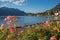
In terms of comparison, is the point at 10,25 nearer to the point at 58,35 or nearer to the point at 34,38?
the point at 34,38

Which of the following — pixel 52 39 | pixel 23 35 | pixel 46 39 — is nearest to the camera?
pixel 52 39

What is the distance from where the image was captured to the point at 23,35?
6.10 m

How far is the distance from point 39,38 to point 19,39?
649 millimetres

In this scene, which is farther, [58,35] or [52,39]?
[58,35]

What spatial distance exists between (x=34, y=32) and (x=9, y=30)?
0.77 m

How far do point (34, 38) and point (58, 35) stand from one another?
61 centimetres

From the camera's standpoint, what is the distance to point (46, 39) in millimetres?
5328

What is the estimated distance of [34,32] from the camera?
5809mm

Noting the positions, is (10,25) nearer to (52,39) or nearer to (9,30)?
(9,30)

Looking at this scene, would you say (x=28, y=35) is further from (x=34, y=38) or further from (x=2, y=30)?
(x=2, y=30)

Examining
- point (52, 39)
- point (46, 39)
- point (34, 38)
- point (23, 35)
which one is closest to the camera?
point (52, 39)

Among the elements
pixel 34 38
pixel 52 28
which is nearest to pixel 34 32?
pixel 34 38

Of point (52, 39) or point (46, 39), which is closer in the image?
point (52, 39)

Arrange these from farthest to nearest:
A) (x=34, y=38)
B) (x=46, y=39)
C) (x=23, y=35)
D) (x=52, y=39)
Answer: (x=23, y=35) → (x=34, y=38) → (x=46, y=39) → (x=52, y=39)
